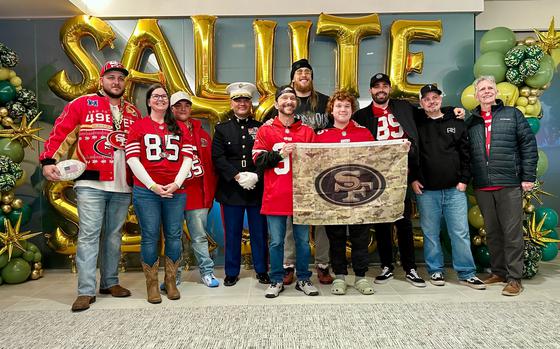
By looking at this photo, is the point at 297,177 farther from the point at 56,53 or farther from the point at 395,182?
the point at 56,53

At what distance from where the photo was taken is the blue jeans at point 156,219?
2969mm

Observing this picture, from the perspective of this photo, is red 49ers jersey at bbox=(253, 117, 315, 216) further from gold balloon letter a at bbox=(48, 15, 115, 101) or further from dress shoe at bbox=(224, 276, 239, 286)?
gold balloon letter a at bbox=(48, 15, 115, 101)

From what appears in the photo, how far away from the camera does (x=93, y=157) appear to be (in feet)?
9.91

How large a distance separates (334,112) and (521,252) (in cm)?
185

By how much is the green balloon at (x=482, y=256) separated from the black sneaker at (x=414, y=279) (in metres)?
0.84

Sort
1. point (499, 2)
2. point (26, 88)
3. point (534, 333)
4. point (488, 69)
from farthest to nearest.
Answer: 1. point (499, 2)
2. point (26, 88)
3. point (488, 69)
4. point (534, 333)

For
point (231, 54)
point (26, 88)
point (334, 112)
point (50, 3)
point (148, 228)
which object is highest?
point (50, 3)

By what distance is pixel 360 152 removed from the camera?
121 inches

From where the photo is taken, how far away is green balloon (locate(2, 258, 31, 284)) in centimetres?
371

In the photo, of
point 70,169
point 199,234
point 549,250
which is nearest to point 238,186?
point 199,234

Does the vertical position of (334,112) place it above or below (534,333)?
above

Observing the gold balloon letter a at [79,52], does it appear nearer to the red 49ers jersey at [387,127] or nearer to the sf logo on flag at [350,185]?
the sf logo on flag at [350,185]

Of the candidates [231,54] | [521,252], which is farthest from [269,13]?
[521,252]

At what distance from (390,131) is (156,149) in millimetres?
1879
